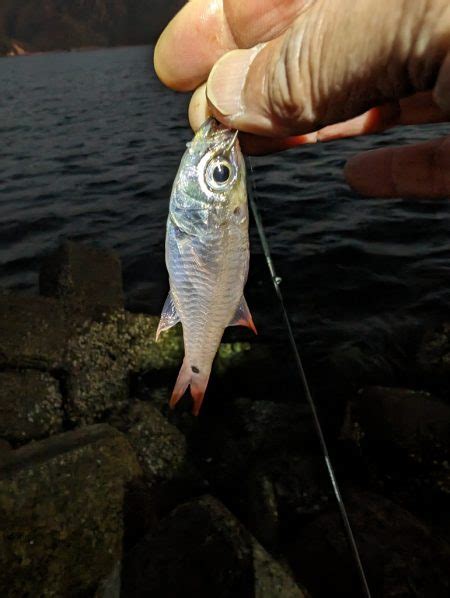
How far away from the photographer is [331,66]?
71.7 inches

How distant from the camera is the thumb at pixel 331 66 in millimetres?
1546

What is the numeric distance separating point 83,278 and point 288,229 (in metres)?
4.91

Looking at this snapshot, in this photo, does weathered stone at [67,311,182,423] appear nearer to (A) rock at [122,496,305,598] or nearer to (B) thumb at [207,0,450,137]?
(A) rock at [122,496,305,598]

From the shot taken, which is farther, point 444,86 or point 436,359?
point 436,359

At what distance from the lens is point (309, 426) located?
479cm

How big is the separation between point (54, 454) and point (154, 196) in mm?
9423

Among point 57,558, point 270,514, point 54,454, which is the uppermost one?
point 54,454

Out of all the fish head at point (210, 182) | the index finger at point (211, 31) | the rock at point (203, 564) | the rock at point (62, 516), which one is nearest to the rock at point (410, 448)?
the rock at point (203, 564)

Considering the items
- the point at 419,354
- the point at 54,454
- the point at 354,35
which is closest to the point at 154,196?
the point at 419,354

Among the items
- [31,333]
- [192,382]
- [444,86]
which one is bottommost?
[31,333]

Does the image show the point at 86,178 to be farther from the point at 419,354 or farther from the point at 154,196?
the point at 419,354

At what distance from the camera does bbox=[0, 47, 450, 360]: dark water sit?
675 centimetres

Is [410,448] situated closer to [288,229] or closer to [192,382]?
[192,382]

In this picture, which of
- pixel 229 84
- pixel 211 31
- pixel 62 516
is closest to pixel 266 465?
pixel 62 516
